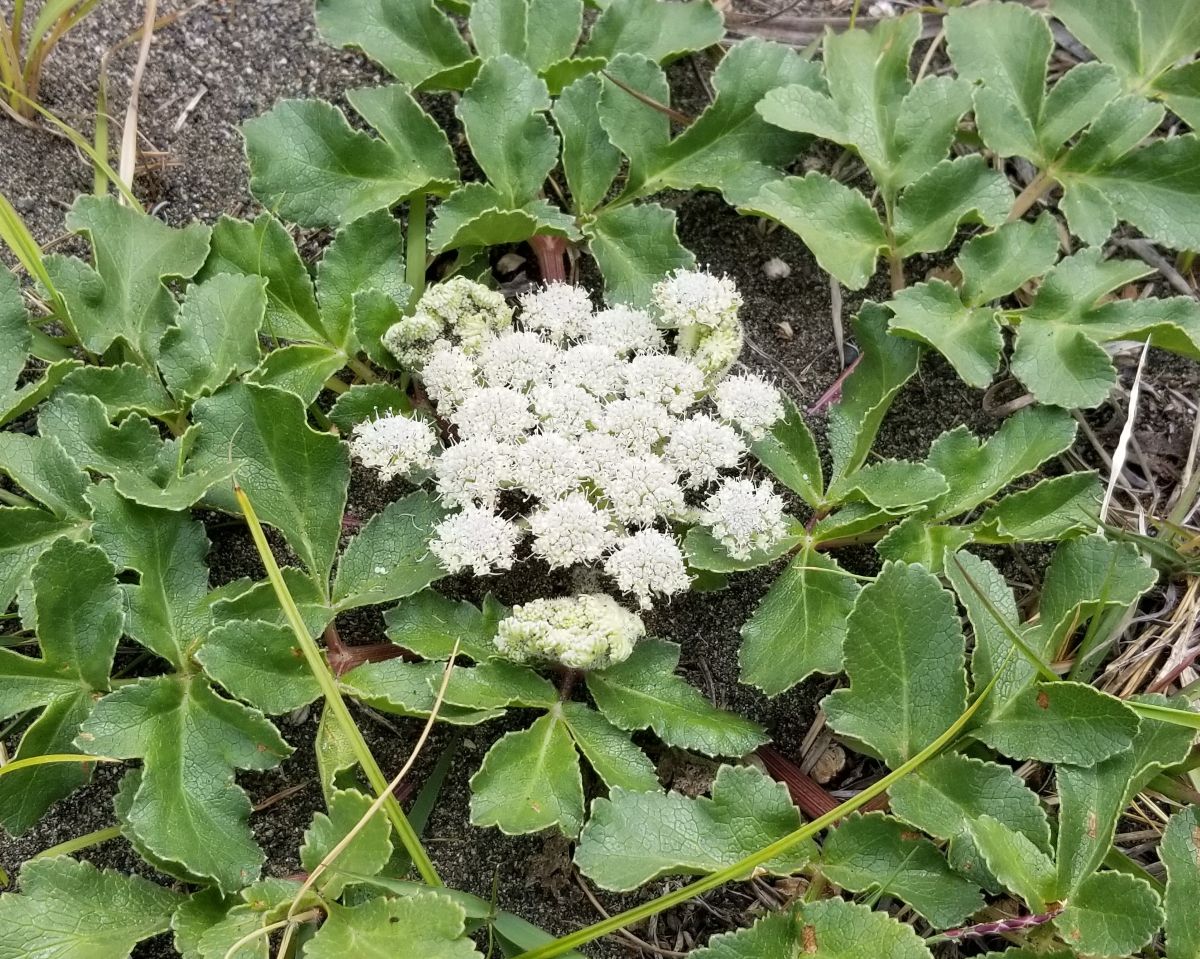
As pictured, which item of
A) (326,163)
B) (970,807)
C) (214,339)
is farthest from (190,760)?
(970,807)

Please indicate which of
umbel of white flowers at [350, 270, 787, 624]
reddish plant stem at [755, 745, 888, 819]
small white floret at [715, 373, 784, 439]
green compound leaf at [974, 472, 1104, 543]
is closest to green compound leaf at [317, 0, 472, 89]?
umbel of white flowers at [350, 270, 787, 624]

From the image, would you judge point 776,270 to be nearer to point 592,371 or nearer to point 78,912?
point 592,371

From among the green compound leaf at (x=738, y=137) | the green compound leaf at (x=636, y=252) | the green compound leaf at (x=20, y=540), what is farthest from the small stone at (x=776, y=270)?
the green compound leaf at (x=20, y=540)

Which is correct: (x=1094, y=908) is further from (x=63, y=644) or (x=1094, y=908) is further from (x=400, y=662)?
(x=63, y=644)

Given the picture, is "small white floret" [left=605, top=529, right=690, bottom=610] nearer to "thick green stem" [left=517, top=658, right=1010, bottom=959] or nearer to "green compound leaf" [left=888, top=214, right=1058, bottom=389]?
"thick green stem" [left=517, top=658, right=1010, bottom=959]

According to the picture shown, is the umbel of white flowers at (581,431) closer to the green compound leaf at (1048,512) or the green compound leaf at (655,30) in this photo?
the green compound leaf at (1048,512)

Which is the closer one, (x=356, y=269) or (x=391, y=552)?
(x=391, y=552)
